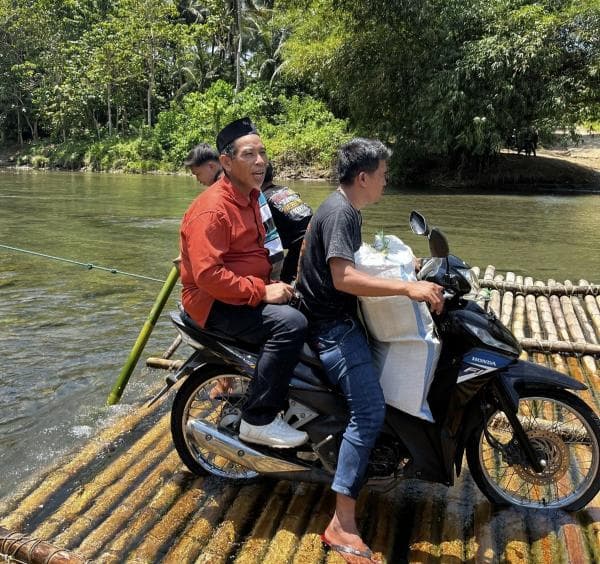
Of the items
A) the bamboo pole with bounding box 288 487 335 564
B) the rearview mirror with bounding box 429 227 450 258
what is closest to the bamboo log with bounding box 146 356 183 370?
the bamboo pole with bounding box 288 487 335 564

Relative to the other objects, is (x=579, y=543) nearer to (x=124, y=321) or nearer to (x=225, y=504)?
(x=225, y=504)

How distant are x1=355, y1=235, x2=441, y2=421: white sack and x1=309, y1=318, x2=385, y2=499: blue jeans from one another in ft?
0.31

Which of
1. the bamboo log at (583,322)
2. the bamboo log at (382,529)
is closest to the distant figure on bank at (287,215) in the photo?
the bamboo log at (382,529)

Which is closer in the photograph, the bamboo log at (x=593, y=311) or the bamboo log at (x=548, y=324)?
the bamboo log at (x=548, y=324)

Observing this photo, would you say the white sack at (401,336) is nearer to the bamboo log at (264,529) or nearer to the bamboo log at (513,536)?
the bamboo log at (513,536)

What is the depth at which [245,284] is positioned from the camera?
9.11 feet

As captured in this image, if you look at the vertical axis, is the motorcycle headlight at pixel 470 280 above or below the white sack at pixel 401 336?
above

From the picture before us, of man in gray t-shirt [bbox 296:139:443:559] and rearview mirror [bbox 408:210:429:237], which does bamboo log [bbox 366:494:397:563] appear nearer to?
man in gray t-shirt [bbox 296:139:443:559]

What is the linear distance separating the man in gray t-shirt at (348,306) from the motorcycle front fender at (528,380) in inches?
22.9

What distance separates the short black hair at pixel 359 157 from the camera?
8.73 feet

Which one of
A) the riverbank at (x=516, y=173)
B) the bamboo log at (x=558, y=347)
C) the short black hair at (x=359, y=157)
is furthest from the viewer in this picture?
the riverbank at (x=516, y=173)

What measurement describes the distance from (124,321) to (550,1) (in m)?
24.2

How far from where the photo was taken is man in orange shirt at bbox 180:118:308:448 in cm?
277

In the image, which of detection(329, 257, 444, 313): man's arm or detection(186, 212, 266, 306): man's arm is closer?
detection(329, 257, 444, 313): man's arm
